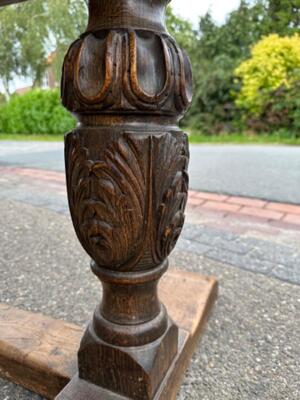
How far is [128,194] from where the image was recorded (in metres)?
0.50

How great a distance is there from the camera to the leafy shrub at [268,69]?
→ 8.65 meters

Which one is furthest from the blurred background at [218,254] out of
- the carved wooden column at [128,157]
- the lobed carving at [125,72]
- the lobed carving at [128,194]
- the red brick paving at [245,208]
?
the lobed carving at [125,72]

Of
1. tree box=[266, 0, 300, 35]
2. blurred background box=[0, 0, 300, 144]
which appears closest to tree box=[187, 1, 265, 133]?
blurred background box=[0, 0, 300, 144]

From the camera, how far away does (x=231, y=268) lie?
129cm

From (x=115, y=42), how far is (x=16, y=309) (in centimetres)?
75

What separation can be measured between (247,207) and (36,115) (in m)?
10.7

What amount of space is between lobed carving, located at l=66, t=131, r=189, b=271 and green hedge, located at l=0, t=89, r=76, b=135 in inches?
435

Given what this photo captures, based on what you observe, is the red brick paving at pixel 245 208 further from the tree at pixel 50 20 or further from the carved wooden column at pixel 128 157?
the carved wooden column at pixel 128 157

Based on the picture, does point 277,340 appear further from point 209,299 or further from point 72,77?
point 72,77

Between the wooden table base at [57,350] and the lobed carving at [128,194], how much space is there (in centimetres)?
25

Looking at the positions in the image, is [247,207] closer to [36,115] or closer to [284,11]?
[284,11]

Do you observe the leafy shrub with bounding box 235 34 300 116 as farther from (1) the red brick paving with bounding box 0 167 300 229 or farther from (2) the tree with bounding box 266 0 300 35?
(1) the red brick paving with bounding box 0 167 300 229

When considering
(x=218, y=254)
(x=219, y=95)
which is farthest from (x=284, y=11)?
(x=219, y=95)

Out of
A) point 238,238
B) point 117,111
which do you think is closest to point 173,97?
point 117,111
